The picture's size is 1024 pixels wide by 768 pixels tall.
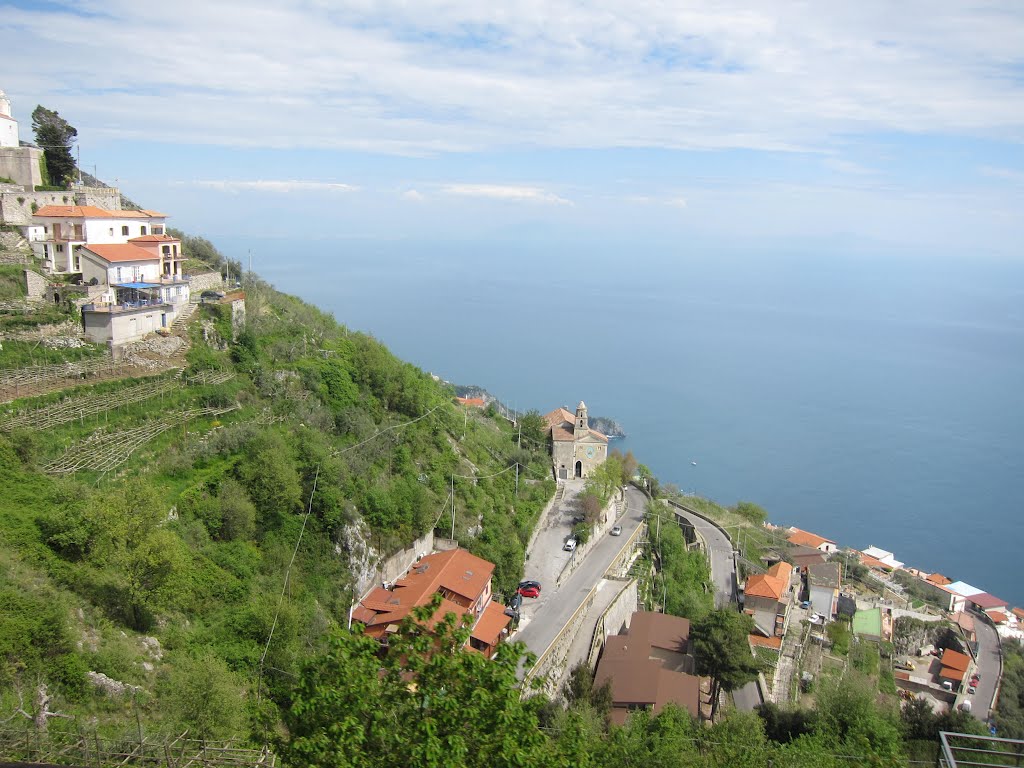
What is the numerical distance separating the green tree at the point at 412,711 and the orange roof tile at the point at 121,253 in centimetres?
1647

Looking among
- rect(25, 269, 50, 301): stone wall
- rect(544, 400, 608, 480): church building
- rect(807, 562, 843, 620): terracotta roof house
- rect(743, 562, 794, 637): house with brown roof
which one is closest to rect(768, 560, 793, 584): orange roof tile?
rect(743, 562, 794, 637): house with brown roof

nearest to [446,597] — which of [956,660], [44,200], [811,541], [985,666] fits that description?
[44,200]

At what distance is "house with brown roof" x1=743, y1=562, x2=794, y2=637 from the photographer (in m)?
24.2

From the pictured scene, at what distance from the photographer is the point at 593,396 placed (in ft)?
218

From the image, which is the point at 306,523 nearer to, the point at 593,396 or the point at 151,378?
the point at 151,378

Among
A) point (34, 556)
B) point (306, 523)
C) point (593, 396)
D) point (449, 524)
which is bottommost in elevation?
point (593, 396)

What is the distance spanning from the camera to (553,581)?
68.6 ft

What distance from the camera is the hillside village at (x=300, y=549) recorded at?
31.8 ft

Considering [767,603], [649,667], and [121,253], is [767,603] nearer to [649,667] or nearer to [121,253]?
[649,667]

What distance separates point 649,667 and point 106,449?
1319cm

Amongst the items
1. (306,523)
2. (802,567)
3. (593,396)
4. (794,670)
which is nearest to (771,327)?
(593,396)

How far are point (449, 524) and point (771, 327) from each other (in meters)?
108

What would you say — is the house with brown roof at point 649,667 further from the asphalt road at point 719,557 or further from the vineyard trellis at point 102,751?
the vineyard trellis at point 102,751

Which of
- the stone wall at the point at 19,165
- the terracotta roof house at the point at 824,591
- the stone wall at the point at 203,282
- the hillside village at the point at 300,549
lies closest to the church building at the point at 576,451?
the hillside village at the point at 300,549
